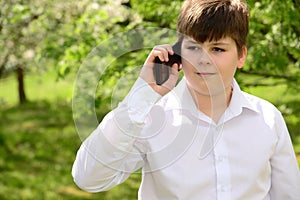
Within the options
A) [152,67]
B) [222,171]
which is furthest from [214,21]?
[222,171]

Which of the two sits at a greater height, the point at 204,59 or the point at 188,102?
the point at 204,59

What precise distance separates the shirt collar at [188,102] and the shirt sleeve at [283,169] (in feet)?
0.48

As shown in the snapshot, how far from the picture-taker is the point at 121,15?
540 centimetres

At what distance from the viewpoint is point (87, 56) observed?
2.78 metres

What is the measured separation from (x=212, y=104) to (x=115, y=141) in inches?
18.6

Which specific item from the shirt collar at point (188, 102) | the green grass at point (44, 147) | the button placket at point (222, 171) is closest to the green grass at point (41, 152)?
the green grass at point (44, 147)

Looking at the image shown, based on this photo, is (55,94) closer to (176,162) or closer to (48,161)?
(48,161)

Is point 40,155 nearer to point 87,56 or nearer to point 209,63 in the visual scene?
point 87,56

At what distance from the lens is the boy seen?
7.46 ft

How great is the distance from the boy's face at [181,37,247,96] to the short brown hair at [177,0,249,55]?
26 millimetres

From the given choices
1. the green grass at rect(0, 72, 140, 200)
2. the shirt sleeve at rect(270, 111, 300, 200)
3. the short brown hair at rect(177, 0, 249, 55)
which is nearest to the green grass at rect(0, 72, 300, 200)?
the green grass at rect(0, 72, 140, 200)

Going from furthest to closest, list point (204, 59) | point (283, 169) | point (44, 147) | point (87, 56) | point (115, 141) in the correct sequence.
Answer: point (44, 147) → point (87, 56) → point (283, 169) → point (204, 59) → point (115, 141)

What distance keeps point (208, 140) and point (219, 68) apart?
288 mm

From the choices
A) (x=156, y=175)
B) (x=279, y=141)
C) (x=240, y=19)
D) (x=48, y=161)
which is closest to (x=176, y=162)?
(x=156, y=175)
